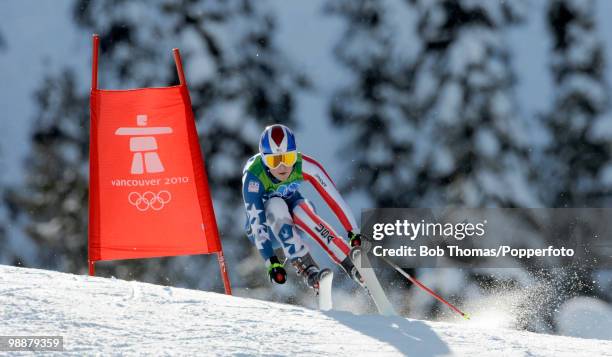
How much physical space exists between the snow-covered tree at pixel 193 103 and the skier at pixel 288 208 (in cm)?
686

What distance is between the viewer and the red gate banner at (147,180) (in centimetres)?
645

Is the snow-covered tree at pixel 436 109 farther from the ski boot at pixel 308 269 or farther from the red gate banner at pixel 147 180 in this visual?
the ski boot at pixel 308 269

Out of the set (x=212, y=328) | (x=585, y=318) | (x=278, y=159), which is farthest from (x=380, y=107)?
(x=212, y=328)

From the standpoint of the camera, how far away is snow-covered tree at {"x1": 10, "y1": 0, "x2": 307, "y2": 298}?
12.8m

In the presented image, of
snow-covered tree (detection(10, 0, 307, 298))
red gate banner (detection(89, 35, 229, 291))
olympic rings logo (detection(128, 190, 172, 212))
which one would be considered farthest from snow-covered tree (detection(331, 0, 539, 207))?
olympic rings logo (detection(128, 190, 172, 212))

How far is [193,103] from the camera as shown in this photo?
1288 centimetres

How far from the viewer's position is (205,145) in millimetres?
12898

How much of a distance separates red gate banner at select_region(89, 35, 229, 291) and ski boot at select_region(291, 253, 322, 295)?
1.04 meters

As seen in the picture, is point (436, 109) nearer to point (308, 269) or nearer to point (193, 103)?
point (193, 103)

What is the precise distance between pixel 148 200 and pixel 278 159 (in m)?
1.28

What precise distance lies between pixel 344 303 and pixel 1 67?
28.0 ft

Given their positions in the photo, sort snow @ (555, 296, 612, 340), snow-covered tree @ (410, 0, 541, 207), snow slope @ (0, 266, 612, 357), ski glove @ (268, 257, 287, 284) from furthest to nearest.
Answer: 1. snow-covered tree @ (410, 0, 541, 207)
2. snow @ (555, 296, 612, 340)
3. ski glove @ (268, 257, 287, 284)
4. snow slope @ (0, 266, 612, 357)

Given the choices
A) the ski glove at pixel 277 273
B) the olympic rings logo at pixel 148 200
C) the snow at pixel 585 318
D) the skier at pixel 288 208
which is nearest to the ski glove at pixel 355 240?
the skier at pixel 288 208

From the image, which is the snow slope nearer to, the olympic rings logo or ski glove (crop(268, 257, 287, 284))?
ski glove (crop(268, 257, 287, 284))
